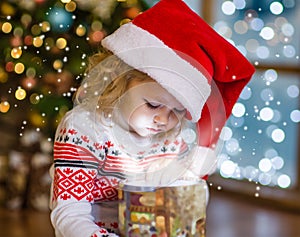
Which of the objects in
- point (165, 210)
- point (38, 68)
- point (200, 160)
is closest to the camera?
point (165, 210)

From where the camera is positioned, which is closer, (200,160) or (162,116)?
(162,116)

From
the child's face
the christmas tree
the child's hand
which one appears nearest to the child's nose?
the child's face

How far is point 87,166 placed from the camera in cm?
93

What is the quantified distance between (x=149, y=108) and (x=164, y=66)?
59mm

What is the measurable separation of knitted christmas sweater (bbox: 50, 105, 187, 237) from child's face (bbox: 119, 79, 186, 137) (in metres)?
0.04

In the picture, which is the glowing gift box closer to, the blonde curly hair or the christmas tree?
the blonde curly hair

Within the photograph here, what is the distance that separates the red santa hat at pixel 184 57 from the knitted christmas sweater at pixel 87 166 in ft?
0.34

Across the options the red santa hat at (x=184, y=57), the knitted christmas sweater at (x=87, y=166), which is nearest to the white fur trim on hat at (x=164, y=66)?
the red santa hat at (x=184, y=57)

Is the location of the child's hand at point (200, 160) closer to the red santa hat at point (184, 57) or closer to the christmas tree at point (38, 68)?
the red santa hat at point (184, 57)

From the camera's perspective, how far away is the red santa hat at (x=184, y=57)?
2.83ft

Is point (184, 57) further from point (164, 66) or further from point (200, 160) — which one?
point (200, 160)

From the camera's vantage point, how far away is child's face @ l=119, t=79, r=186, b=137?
0.86m

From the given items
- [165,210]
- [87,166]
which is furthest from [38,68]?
[165,210]

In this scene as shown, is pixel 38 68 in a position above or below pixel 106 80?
above
